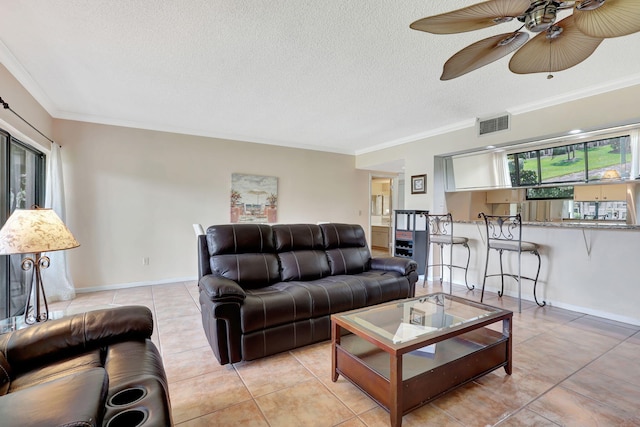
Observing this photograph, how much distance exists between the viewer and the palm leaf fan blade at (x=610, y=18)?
49.1 inches

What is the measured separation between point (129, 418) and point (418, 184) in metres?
4.77

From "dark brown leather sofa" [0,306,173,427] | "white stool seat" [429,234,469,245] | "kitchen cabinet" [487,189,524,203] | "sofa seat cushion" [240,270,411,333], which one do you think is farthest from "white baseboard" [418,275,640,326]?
"dark brown leather sofa" [0,306,173,427]

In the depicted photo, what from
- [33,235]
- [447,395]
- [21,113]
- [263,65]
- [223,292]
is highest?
[263,65]

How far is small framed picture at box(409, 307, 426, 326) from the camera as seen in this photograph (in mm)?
2078

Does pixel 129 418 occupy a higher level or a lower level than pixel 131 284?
higher

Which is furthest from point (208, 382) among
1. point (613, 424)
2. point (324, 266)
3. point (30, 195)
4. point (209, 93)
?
point (30, 195)

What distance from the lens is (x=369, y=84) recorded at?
307 cm

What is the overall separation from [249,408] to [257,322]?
22.5 inches

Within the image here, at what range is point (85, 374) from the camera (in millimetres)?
1007

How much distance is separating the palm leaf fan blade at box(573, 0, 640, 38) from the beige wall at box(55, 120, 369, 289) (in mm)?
4651

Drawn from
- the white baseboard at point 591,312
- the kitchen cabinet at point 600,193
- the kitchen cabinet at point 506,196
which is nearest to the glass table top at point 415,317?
the white baseboard at point 591,312

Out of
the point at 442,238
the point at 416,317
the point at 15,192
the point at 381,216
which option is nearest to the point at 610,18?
the point at 416,317

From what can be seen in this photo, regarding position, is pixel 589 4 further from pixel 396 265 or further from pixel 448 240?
pixel 448 240

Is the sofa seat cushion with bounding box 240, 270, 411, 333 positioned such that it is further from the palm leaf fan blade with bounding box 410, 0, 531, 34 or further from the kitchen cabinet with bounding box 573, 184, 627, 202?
the kitchen cabinet with bounding box 573, 184, 627, 202
